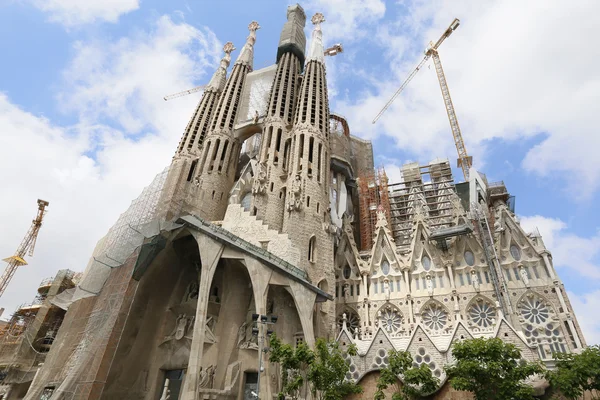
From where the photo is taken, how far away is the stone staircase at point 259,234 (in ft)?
72.4

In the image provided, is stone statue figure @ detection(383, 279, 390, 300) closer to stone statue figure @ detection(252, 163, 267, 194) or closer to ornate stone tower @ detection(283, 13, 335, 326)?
ornate stone tower @ detection(283, 13, 335, 326)

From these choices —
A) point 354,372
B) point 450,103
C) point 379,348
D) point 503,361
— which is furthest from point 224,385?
point 450,103

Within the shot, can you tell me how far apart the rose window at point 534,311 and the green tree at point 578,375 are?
8926 mm

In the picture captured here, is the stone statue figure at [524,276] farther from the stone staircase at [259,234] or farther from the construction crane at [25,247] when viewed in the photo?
the construction crane at [25,247]

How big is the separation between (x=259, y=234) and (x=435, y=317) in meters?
13.1

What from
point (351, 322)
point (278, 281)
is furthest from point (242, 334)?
point (351, 322)

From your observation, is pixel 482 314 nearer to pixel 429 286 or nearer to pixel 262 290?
pixel 429 286

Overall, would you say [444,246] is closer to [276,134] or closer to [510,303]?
[510,303]

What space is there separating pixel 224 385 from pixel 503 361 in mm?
13241

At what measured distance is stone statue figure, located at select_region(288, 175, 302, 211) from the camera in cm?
2447

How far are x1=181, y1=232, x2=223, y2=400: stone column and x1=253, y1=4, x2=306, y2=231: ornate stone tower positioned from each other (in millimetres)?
5294

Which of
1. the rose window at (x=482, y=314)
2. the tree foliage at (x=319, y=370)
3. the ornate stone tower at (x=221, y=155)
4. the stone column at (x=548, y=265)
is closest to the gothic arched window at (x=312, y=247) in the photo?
the tree foliage at (x=319, y=370)

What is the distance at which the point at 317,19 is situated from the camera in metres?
42.2

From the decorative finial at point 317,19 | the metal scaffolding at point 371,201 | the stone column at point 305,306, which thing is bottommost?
the stone column at point 305,306
